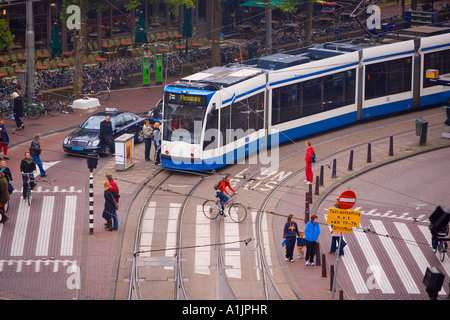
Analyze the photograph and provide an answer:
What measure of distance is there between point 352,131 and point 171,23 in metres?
20.9

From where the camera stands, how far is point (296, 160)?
29906 mm

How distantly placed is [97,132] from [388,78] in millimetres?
12370

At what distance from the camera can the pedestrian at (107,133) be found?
28984mm

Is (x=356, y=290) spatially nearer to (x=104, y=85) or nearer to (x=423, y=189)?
(x=423, y=189)

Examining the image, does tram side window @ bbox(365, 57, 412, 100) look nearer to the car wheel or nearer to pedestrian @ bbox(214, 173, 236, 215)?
the car wheel

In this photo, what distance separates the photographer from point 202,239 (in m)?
22.9

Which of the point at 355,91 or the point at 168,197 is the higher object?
the point at 355,91

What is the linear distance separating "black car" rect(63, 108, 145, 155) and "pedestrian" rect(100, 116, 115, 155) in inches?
5.9

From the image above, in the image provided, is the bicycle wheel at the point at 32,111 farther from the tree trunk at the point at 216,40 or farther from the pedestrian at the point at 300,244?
the pedestrian at the point at 300,244

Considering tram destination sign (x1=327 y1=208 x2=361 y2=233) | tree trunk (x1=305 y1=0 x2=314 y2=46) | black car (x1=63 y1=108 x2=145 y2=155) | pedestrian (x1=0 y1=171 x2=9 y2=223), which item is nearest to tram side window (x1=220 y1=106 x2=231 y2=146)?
black car (x1=63 y1=108 x2=145 y2=155)

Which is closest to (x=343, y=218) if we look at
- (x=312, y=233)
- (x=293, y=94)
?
(x=312, y=233)

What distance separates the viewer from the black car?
29156 millimetres

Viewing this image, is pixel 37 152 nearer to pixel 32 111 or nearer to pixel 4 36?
pixel 32 111

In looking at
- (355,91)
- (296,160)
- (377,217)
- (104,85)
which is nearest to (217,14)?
(104,85)
